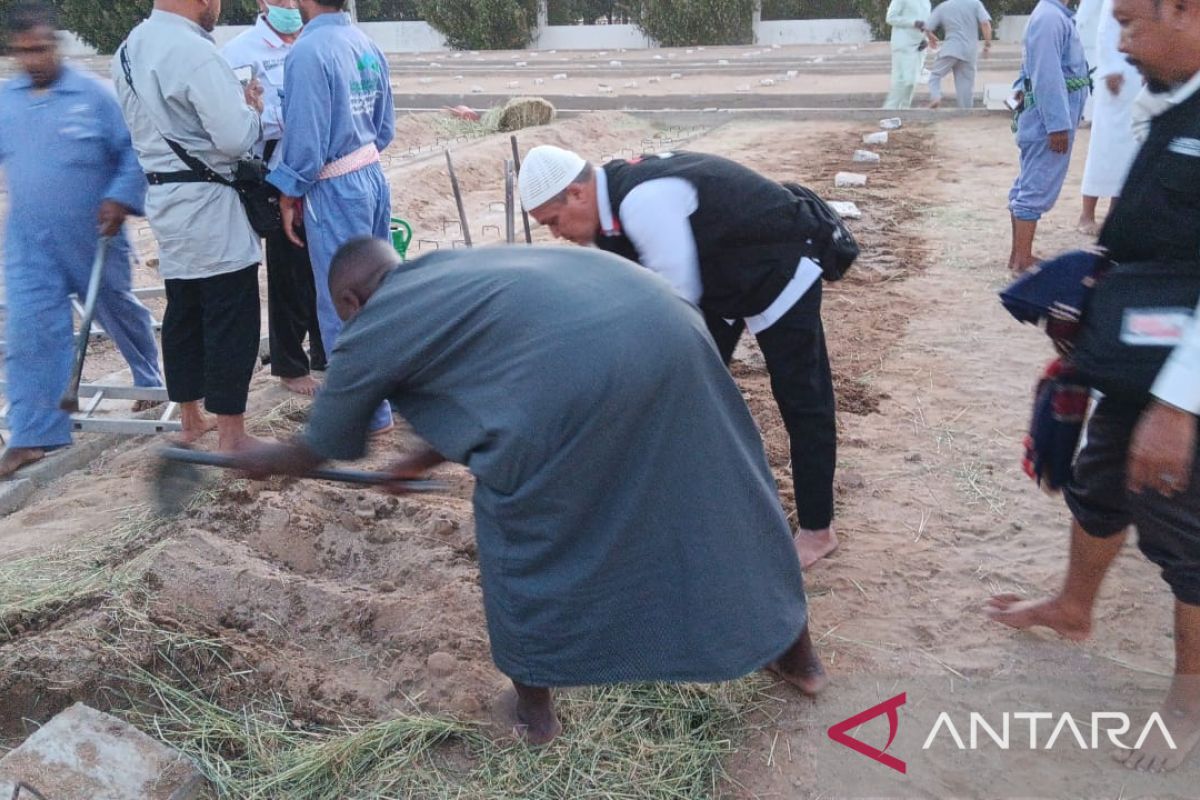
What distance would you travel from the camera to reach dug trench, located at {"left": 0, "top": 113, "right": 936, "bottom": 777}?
2992 millimetres

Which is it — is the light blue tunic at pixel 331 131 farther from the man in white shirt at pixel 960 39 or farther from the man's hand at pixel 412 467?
the man in white shirt at pixel 960 39

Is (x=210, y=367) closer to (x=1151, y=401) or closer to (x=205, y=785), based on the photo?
(x=205, y=785)

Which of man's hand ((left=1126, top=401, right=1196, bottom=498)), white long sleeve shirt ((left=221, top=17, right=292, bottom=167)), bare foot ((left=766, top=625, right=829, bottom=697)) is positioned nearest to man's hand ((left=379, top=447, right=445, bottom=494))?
bare foot ((left=766, top=625, right=829, bottom=697))

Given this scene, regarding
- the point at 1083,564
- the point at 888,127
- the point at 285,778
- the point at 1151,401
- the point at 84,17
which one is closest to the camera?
the point at 1151,401

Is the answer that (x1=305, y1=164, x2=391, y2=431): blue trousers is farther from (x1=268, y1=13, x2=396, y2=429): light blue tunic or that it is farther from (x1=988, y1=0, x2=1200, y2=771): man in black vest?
(x1=988, y1=0, x2=1200, y2=771): man in black vest

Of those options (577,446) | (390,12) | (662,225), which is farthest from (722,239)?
(390,12)

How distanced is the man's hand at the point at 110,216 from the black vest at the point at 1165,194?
3.72 meters

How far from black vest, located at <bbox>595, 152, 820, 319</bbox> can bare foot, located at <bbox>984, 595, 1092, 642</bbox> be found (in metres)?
1.19

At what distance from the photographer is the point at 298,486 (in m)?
4.08

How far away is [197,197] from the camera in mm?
3938

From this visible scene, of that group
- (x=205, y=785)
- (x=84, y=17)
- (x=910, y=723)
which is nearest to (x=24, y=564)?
(x=205, y=785)

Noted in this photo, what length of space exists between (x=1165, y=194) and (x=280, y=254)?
148 inches

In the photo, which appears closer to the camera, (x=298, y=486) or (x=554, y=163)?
(x=554, y=163)

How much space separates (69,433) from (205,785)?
2.38 metres
